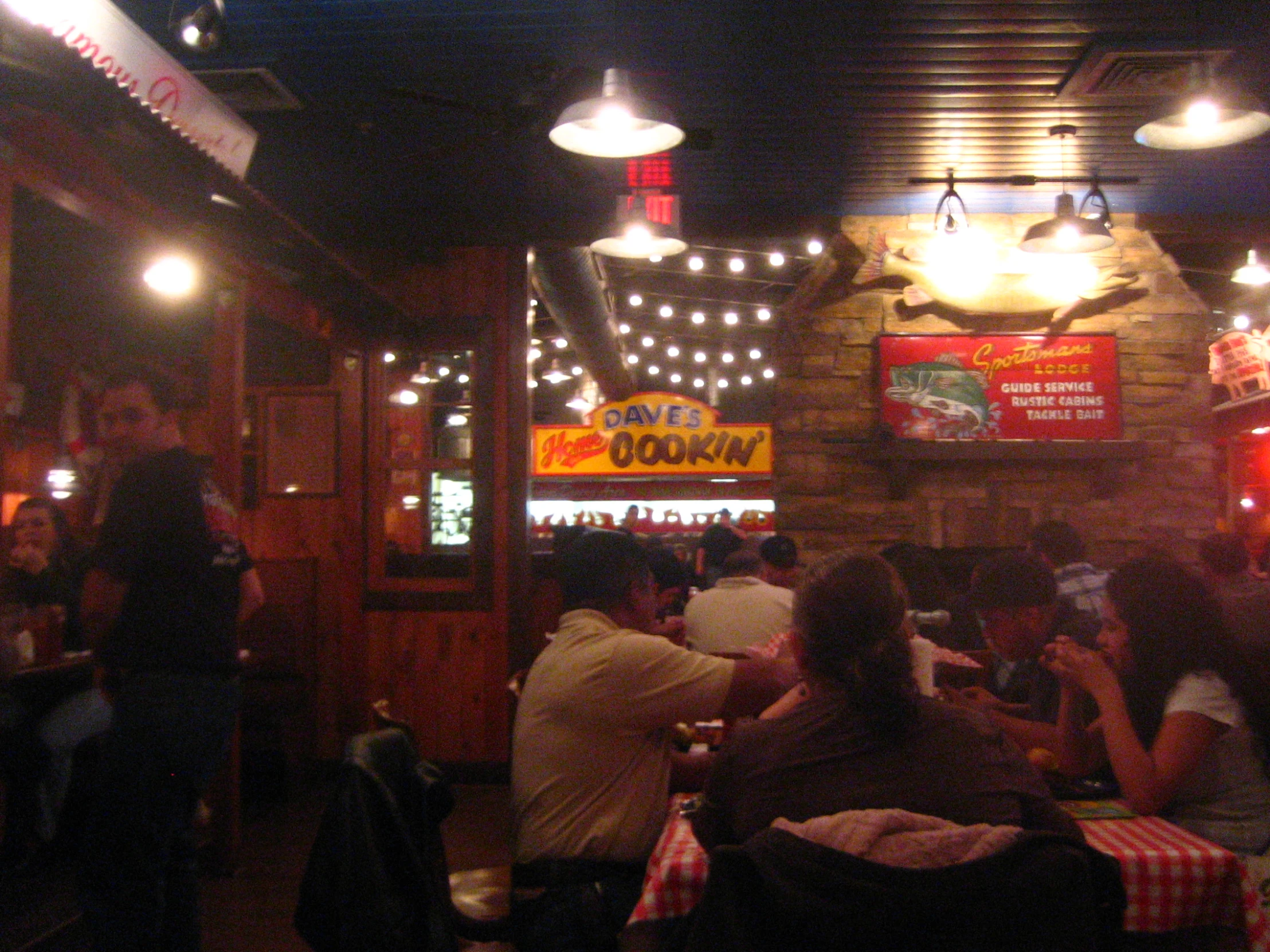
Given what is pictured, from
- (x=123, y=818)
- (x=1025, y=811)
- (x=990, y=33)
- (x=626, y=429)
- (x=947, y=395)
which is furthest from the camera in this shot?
(x=626, y=429)

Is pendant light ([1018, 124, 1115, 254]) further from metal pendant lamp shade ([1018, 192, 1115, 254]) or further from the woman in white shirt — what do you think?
the woman in white shirt

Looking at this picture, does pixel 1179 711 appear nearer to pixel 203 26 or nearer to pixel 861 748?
pixel 861 748

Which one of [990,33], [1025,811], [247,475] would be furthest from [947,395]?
[1025,811]

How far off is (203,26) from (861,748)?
3392 mm

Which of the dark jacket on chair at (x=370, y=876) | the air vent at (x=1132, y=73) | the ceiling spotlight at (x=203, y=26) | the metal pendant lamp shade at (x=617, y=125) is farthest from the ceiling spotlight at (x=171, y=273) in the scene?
the air vent at (x=1132, y=73)

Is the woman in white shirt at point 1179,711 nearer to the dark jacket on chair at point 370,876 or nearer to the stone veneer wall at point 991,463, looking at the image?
the dark jacket on chair at point 370,876

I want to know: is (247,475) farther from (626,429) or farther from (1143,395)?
(626,429)

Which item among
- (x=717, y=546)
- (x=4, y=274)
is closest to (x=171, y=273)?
(x=4, y=274)

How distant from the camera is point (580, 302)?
313 inches

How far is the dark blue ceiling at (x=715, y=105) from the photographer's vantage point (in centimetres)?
389

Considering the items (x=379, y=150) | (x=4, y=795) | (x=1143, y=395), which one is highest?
(x=379, y=150)

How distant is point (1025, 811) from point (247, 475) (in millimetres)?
5931

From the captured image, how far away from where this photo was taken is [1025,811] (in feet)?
5.25

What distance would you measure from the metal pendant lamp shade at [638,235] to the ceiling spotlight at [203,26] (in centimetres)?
222
